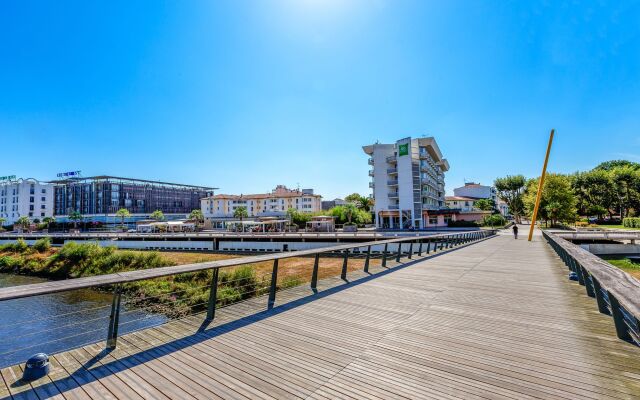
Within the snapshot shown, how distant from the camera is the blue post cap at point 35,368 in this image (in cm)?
306

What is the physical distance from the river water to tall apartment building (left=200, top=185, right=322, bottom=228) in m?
74.1

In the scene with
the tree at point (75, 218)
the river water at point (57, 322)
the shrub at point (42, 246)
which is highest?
the tree at point (75, 218)

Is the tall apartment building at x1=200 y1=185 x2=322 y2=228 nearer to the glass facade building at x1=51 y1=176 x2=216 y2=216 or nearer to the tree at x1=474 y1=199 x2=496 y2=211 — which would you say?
the glass facade building at x1=51 y1=176 x2=216 y2=216

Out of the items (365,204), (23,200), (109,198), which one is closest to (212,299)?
(365,204)

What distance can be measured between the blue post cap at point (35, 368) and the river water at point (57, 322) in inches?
325

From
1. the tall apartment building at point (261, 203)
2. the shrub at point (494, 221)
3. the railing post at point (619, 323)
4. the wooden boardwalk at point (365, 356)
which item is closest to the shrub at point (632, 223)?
the shrub at point (494, 221)

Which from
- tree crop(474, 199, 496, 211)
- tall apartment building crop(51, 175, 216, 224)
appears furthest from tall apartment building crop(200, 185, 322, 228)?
tree crop(474, 199, 496, 211)

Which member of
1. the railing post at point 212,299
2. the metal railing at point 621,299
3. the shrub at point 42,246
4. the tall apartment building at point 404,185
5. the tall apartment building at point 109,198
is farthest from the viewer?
the tall apartment building at point 109,198

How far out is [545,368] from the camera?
3338mm

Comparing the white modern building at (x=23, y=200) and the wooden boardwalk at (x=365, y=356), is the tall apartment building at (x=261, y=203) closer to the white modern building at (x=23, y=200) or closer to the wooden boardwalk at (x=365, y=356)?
the white modern building at (x=23, y=200)

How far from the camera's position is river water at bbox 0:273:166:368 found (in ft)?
39.9

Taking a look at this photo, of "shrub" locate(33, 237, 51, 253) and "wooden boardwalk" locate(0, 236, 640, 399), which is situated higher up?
"wooden boardwalk" locate(0, 236, 640, 399)

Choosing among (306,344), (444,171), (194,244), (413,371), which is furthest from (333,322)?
(444,171)

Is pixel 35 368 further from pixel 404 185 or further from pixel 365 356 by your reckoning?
pixel 404 185
